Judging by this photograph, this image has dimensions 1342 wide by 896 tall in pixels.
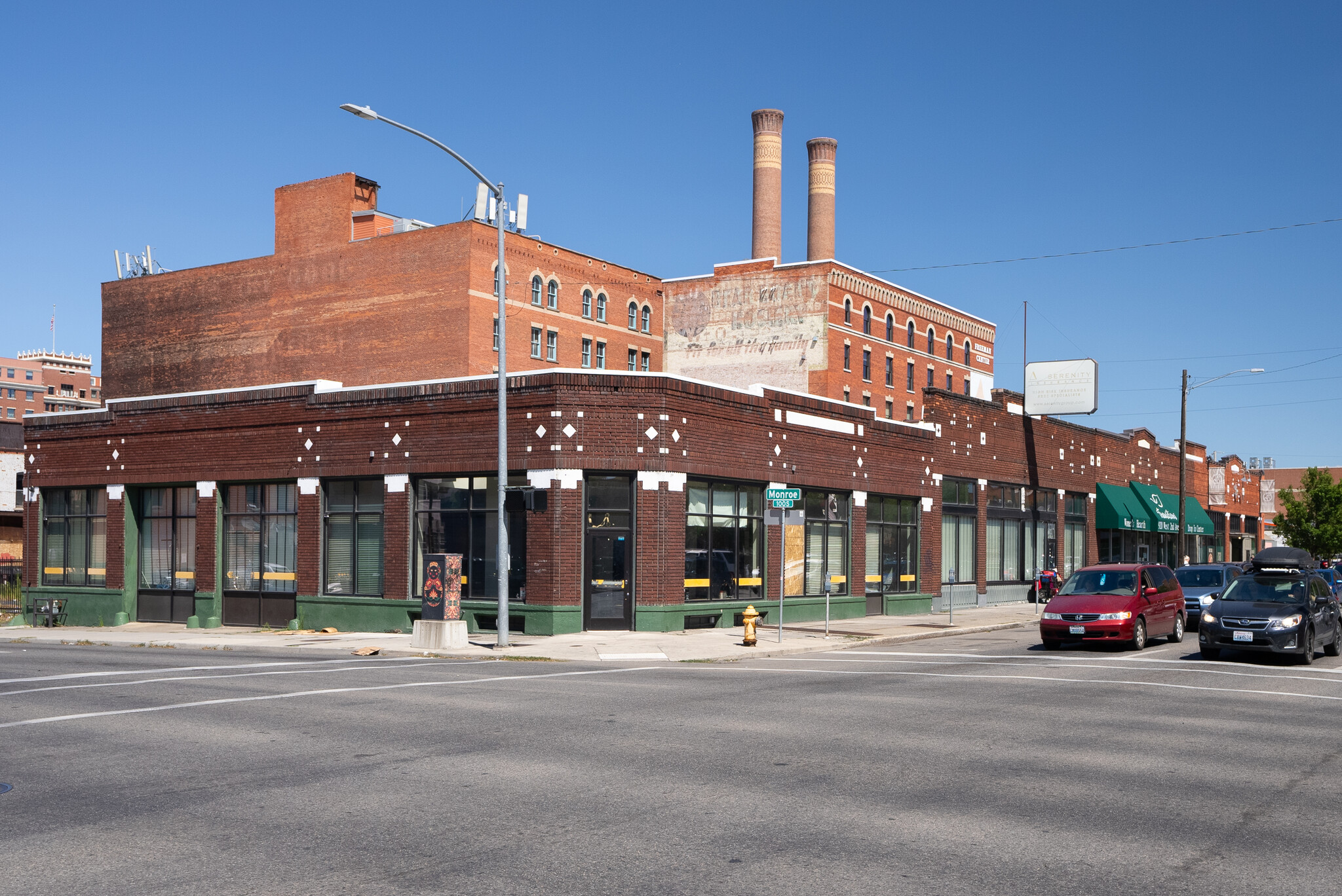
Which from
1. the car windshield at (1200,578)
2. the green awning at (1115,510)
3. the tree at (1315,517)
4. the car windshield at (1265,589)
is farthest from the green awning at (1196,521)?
the car windshield at (1265,589)

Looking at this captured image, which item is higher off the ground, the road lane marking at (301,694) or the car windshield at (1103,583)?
the car windshield at (1103,583)

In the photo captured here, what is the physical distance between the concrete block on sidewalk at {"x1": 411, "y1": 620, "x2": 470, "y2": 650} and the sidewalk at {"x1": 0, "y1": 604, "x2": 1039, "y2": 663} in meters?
0.27

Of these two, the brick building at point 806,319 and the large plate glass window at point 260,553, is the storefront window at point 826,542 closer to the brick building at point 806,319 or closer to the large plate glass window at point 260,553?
the large plate glass window at point 260,553

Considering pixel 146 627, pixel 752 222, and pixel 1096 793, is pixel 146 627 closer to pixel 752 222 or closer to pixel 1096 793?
pixel 1096 793

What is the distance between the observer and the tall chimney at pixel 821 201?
243ft

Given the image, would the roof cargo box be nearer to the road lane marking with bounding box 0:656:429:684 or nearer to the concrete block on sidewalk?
the concrete block on sidewalk

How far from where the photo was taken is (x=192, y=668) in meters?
19.9

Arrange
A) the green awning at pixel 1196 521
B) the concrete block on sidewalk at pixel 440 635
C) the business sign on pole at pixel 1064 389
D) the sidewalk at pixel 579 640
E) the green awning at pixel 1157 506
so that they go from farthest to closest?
the green awning at pixel 1196 521
the green awning at pixel 1157 506
the business sign on pole at pixel 1064 389
the concrete block on sidewalk at pixel 440 635
the sidewalk at pixel 579 640

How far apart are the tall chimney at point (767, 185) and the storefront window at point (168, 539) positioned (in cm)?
4460

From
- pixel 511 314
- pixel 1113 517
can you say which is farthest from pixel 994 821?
pixel 511 314

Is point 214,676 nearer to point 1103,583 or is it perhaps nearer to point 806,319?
point 1103,583

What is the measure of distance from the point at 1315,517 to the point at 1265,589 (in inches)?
2755

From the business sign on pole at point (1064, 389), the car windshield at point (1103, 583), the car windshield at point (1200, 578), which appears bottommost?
the car windshield at point (1200, 578)

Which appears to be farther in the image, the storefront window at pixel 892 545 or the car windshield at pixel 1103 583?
the storefront window at pixel 892 545
